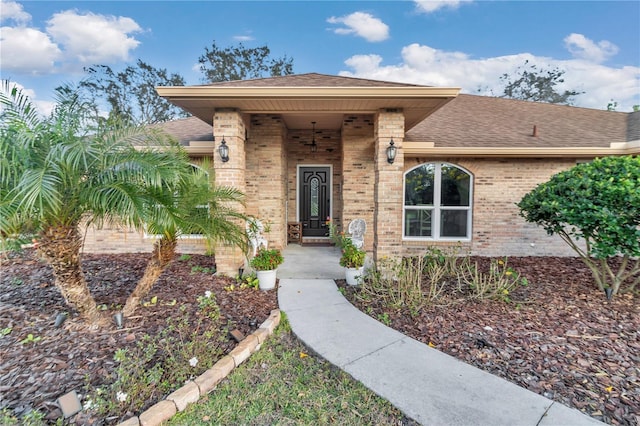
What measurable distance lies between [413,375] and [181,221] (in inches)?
112

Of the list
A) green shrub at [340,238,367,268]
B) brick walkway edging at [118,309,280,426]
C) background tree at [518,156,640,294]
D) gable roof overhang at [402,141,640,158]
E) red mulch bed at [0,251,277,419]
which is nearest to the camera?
brick walkway edging at [118,309,280,426]

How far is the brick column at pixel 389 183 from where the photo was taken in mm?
5191

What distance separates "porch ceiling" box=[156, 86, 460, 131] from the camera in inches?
180

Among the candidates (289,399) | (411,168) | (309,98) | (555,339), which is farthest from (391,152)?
(289,399)

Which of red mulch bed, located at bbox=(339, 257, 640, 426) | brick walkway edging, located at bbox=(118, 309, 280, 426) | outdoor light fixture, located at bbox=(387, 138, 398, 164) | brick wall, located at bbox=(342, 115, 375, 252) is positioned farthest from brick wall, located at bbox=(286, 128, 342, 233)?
brick walkway edging, located at bbox=(118, 309, 280, 426)

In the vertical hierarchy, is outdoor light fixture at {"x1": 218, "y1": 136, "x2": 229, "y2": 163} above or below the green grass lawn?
above

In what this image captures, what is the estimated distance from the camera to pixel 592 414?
7.12ft

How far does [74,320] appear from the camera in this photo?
11.0 feet

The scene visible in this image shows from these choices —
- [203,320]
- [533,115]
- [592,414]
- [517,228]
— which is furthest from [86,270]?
[533,115]

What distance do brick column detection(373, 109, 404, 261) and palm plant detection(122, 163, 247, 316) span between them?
257 centimetres

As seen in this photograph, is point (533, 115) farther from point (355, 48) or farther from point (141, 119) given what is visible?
point (141, 119)

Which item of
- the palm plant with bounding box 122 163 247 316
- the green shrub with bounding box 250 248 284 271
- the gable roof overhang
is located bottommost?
the green shrub with bounding box 250 248 284 271

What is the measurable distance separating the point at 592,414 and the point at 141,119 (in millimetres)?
5174

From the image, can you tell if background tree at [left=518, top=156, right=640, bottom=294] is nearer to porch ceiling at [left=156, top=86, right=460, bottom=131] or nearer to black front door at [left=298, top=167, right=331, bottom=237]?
porch ceiling at [left=156, top=86, right=460, bottom=131]
